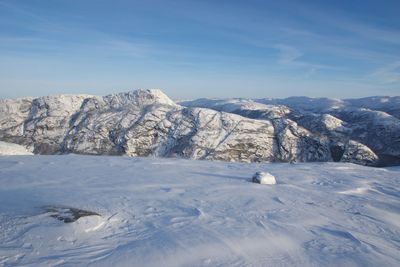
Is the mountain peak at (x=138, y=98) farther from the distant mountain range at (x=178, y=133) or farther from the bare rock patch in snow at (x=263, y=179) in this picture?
the bare rock patch in snow at (x=263, y=179)

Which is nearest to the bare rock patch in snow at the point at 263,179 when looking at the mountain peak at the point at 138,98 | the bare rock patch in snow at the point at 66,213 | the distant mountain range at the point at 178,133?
the bare rock patch in snow at the point at 66,213

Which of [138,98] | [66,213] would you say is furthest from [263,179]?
[138,98]

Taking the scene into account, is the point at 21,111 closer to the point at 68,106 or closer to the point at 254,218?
the point at 68,106

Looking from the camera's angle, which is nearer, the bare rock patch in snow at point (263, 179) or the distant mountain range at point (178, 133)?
the bare rock patch in snow at point (263, 179)

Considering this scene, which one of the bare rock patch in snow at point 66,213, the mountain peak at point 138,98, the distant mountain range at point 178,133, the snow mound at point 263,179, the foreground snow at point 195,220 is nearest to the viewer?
the foreground snow at point 195,220

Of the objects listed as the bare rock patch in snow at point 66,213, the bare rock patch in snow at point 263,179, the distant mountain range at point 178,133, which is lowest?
the distant mountain range at point 178,133

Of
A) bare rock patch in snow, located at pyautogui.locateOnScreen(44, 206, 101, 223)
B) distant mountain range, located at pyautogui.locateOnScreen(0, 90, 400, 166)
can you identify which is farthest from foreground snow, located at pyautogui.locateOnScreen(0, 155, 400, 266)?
distant mountain range, located at pyautogui.locateOnScreen(0, 90, 400, 166)

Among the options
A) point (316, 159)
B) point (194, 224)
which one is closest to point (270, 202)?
point (194, 224)

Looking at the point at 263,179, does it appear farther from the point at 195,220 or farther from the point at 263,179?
the point at 195,220
